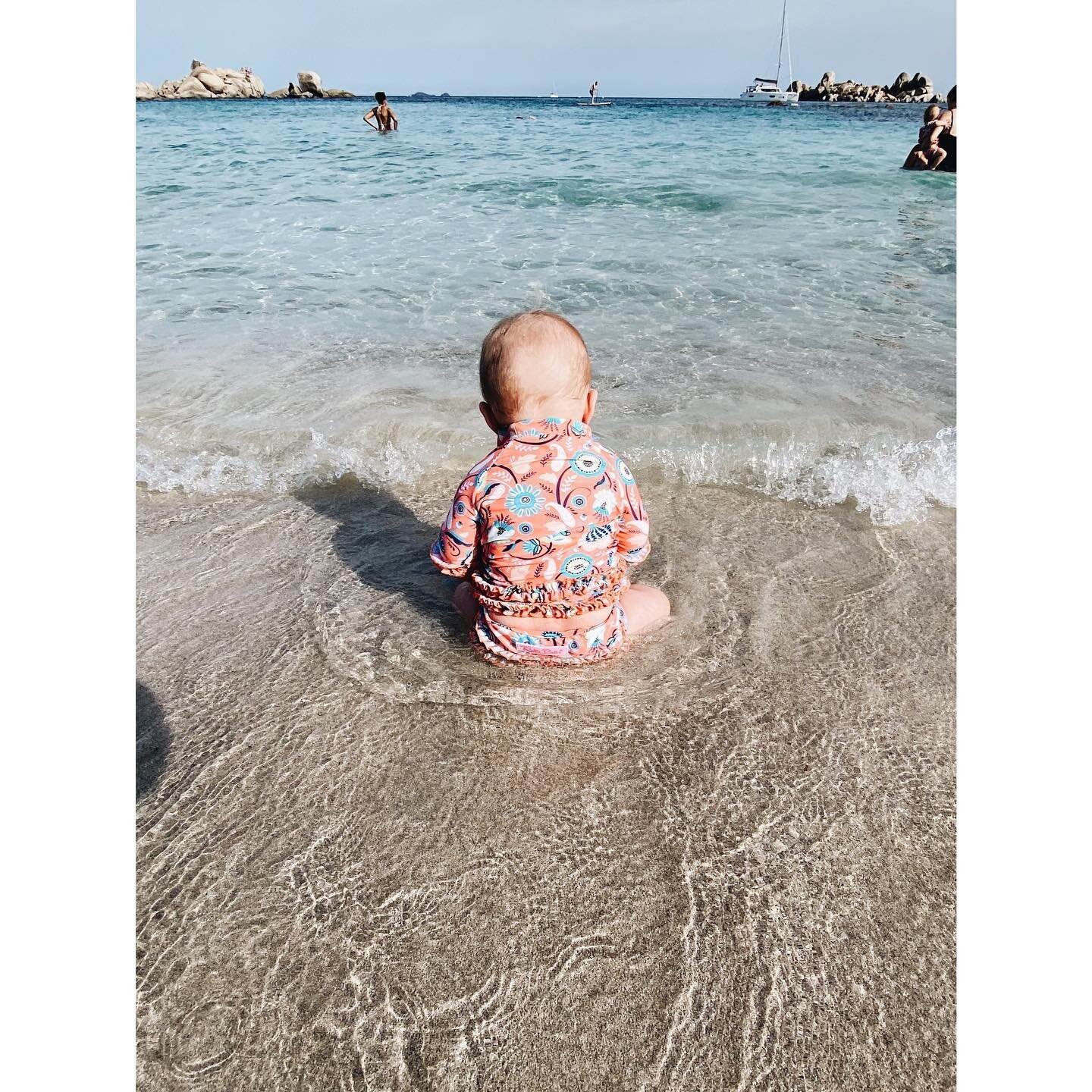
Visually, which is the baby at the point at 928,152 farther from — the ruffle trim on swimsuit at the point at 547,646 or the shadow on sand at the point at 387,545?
the ruffle trim on swimsuit at the point at 547,646

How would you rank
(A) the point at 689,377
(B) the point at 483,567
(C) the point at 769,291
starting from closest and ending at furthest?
(B) the point at 483,567 < (A) the point at 689,377 < (C) the point at 769,291

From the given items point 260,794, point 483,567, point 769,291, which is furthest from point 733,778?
point 769,291

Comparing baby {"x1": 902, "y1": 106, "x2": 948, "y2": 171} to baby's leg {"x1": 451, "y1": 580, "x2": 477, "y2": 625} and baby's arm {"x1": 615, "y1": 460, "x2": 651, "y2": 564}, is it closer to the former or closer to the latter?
baby's arm {"x1": 615, "y1": 460, "x2": 651, "y2": 564}

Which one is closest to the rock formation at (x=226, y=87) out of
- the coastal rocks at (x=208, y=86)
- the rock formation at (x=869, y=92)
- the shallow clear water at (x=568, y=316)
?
the coastal rocks at (x=208, y=86)

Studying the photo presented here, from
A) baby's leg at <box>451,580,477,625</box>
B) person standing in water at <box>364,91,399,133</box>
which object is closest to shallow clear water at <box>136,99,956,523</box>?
baby's leg at <box>451,580,477,625</box>

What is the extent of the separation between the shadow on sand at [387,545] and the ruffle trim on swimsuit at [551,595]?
0.28 m

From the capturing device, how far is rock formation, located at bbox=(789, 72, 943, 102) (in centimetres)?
6881

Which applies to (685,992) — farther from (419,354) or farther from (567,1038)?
(419,354)

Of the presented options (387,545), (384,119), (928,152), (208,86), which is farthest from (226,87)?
(387,545)

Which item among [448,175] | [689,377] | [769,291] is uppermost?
[448,175]

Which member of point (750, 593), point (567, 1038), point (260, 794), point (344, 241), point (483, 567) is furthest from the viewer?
point (344, 241)

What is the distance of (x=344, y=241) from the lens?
8328mm

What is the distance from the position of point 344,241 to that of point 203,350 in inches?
135

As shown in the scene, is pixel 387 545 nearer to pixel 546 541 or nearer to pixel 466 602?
pixel 466 602
